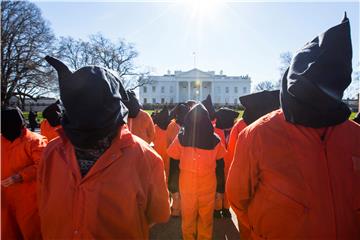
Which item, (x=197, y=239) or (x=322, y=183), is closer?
(x=322, y=183)

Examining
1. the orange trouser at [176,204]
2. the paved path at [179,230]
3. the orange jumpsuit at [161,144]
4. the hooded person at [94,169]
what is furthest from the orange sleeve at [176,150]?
the orange jumpsuit at [161,144]

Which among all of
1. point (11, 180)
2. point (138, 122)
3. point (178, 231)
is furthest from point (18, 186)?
point (138, 122)

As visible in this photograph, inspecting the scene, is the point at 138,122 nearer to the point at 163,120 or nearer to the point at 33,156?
the point at 163,120

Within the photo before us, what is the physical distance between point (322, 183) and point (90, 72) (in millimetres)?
1571

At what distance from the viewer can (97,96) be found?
170 cm

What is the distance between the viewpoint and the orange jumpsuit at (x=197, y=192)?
13.3ft

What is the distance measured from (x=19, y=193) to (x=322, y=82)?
311 cm

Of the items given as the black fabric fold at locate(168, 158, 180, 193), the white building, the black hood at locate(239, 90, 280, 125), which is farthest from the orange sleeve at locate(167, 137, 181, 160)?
the white building

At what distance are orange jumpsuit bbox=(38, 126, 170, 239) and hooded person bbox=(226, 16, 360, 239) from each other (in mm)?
770

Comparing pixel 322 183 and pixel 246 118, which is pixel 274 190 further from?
pixel 246 118

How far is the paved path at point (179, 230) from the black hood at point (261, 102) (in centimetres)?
202

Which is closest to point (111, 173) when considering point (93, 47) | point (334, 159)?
point (334, 159)

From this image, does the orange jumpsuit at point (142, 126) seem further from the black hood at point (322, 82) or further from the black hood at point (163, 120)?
the black hood at point (322, 82)

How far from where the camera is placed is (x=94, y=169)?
5.93ft
